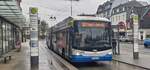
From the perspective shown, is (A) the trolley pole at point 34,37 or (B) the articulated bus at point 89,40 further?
(B) the articulated bus at point 89,40

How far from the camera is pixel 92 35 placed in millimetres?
18594

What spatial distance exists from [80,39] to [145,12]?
65477 mm

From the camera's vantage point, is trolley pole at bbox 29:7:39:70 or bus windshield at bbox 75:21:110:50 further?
bus windshield at bbox 75:21:110:50

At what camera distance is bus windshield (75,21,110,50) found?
18.5 meters

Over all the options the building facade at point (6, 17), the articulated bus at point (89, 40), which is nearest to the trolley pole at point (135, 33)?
the articulated bus at point (89, 40)

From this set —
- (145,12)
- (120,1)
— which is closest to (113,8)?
(120,1)

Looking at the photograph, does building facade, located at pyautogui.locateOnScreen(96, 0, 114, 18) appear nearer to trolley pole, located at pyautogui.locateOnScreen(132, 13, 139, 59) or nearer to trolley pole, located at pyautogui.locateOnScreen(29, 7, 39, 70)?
trolley pole, located at pyautogui.locateOnScreen(132, 13, 139, 59)

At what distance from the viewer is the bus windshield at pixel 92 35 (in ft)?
60.5

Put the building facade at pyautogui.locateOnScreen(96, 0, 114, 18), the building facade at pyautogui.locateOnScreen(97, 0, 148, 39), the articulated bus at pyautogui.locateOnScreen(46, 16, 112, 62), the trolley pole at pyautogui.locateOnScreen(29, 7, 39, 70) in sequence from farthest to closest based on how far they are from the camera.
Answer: the building facade at pyautogui.locateOnScreen(96, 0, 114, 18) → the building facade at pyautogui.locateOnScreen(97, 0, 148, 39) → the articulated bus at pyautogui.locateOnScreen(46, 16, 112, 62) → the trolley pole at pyautogui.locateOnScreen(29, 7, 39, 70)

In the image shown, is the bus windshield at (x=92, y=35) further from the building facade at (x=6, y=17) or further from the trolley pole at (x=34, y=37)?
the trolley pole at (x=34, y=37)

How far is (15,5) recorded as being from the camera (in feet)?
61.5

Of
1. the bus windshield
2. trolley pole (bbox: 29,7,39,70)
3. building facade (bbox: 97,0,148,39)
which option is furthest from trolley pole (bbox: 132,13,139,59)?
building facade (bbox: 97,0,148,39)

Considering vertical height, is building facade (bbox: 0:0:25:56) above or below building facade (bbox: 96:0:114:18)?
below

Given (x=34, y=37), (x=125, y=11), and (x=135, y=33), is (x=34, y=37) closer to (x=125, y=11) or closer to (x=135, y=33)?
(x=135, y=33)
